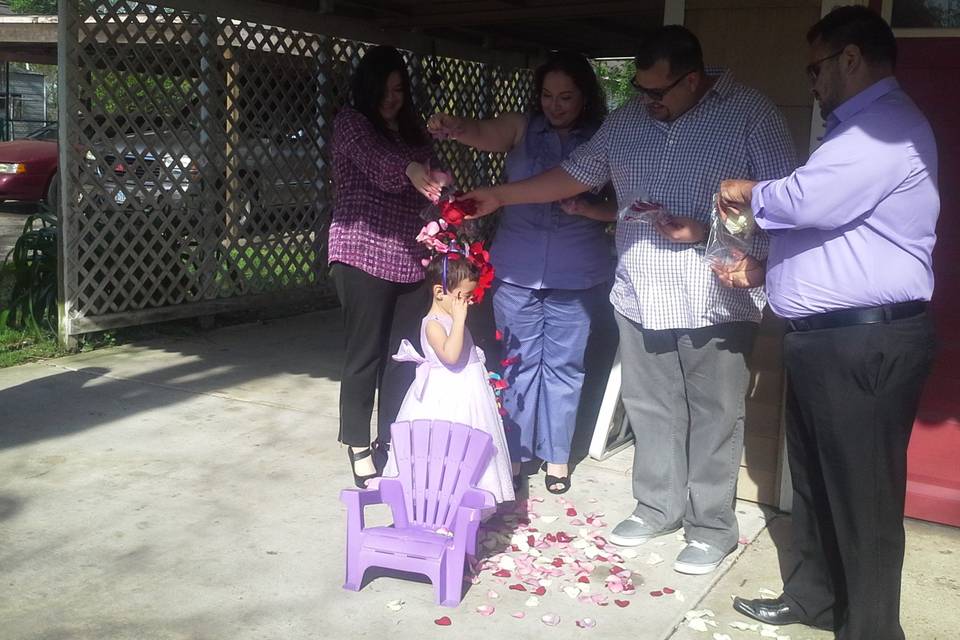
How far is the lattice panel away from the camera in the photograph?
5809 millimetres

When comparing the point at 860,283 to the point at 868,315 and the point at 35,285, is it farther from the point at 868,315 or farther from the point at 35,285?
the point at 35,285

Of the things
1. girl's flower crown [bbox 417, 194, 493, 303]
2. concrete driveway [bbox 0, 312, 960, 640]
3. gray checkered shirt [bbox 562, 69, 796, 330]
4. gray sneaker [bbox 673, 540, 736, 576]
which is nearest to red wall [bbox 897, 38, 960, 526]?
concrete driveway [bbox 0, 312, 960, 640]

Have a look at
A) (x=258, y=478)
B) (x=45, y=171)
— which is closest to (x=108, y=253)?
(x=258, y=478)

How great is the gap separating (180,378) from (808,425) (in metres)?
3.77

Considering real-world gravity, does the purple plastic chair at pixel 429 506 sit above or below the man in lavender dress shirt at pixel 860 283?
below

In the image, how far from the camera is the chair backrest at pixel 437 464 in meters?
3.17

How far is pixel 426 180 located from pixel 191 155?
3.38 meters

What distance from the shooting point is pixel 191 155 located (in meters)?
6.39

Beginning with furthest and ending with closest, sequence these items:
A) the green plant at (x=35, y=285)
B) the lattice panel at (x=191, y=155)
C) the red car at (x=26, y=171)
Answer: the red car at (x=26, y=171), the green plant at (x=35, y=285), the lattice panel at (x=191, y=155)

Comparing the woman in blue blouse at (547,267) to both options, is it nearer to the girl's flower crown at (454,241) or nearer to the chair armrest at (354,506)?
the girl's flower crown at (454,241)

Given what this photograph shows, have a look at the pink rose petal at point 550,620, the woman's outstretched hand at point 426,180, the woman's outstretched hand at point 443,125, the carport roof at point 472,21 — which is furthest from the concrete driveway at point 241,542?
the carport roof at point 472,21

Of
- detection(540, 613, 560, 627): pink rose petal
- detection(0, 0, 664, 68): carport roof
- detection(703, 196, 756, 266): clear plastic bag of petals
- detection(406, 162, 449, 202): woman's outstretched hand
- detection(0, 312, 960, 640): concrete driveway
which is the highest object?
detection(0, 0, 664, 68): carport roof

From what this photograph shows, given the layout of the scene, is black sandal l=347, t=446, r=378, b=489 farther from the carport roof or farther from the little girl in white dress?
the carport roof

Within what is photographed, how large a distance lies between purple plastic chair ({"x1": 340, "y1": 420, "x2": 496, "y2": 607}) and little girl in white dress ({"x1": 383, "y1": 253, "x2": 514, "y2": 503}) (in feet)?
0.52
